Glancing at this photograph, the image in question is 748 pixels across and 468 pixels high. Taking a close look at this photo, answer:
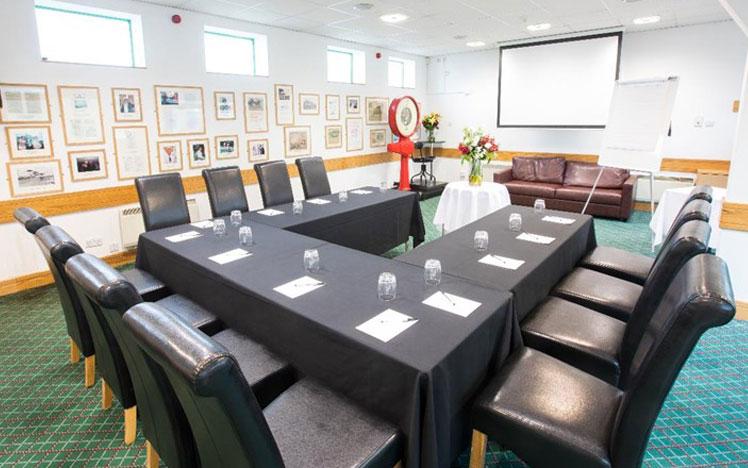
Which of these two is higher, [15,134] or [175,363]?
[15,134]

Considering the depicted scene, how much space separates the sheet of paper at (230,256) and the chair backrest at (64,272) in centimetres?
66

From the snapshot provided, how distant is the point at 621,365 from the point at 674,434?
1.80 feet

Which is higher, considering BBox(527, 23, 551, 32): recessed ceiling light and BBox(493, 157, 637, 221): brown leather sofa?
BBox(527, 23, 551, 32): recessed ceiling light

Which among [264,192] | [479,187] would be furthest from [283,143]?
[479,187]

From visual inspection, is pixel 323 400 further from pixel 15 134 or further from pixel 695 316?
pixel 15 134

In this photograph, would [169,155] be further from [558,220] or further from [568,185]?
[568,185]

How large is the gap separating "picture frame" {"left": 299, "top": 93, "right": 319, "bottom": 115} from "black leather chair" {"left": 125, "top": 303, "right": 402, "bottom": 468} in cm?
493

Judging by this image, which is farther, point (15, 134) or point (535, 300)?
point (15, 134)

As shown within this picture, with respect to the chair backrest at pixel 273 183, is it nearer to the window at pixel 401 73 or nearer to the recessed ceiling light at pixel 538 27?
the recessed ceiling light at pixel 538 27

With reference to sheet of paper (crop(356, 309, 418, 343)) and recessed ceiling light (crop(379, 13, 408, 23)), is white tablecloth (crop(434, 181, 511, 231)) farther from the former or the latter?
sheet of paper (crop(356, 309, 418, 343))

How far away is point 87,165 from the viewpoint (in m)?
4.03

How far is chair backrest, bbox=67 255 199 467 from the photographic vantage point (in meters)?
1.28

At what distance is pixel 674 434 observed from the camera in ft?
6.66

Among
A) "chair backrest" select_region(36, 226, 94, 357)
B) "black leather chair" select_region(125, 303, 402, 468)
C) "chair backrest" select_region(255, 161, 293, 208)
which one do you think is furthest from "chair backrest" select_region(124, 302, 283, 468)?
"chair backrest" select_region(255, 161, 293, 208)
